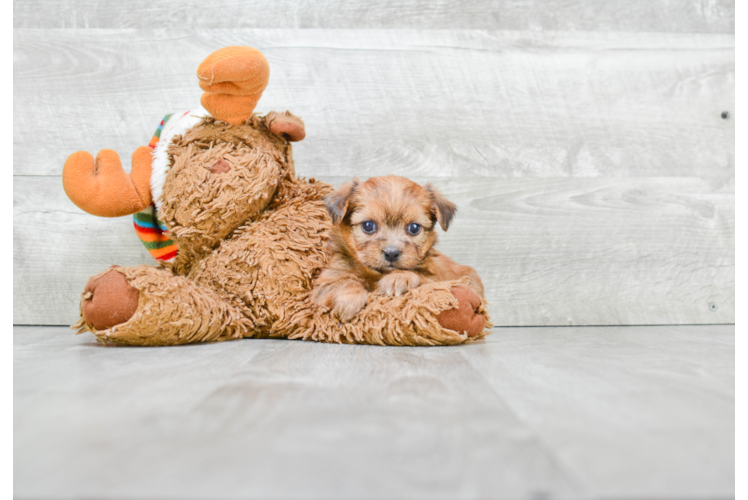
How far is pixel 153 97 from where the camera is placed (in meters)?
2.31

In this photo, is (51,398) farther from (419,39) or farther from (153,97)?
(419,39)

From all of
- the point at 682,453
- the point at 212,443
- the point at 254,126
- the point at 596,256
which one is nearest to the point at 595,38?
the point at 596,256

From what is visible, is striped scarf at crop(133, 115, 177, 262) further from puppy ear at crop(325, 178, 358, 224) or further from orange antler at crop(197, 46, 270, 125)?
puppy ear at crop(325, 178, 358, 224)

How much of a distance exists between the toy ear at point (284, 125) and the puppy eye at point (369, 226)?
0.41 metres

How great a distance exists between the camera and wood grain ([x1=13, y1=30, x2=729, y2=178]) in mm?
2307

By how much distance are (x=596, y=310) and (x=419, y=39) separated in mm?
1456

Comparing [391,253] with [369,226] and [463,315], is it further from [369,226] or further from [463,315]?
[463,315]

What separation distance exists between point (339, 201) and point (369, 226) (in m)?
0.13

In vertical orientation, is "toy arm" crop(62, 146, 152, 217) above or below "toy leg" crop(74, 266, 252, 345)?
above

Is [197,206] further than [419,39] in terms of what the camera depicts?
No

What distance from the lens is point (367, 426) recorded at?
858 millimetres

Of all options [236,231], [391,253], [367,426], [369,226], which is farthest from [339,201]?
[367,426]

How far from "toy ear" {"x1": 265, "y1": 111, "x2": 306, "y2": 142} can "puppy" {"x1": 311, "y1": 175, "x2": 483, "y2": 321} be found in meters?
0.26

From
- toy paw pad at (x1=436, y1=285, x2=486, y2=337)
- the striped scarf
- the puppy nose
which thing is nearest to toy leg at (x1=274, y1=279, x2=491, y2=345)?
toy paw pad at (x1=436, y1=285, x2=486, y2=337)
